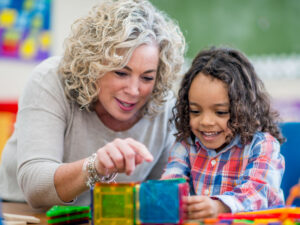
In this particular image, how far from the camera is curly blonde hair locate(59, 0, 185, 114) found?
1.33 m

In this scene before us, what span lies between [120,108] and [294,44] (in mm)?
2808

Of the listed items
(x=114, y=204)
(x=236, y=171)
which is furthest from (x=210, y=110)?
(x=114, y=204)

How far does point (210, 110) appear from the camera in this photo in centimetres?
121

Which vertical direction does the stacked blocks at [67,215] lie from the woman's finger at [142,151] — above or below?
below

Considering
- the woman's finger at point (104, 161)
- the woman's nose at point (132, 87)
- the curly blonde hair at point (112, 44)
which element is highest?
the curly blonde hair at point (112, 44)

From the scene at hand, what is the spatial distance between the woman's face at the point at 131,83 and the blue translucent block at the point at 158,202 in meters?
0.59

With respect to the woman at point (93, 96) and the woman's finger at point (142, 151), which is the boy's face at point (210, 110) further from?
A: the woman's finger at point (142, 151)

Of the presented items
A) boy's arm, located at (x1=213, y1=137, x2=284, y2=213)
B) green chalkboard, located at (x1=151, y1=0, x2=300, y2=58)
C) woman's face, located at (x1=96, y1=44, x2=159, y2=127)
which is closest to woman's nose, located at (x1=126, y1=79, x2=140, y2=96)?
woman's face, located at (x1=96, y1=44, x2=159, y2=127)

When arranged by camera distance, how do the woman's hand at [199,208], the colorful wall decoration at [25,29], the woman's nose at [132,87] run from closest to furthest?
the woman's hand at [199,208], the woman's nose at [132,87], the colorful wall decoration at [25,29]

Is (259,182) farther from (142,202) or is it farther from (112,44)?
(112,44)

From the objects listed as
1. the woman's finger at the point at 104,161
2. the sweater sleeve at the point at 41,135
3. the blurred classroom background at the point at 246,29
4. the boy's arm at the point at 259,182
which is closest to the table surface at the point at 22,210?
the sweater sleeve at the point at 41,135

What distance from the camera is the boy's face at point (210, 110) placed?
47.4 inches

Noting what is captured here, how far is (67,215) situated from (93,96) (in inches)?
19.8

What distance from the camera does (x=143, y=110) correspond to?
1.57 meters
